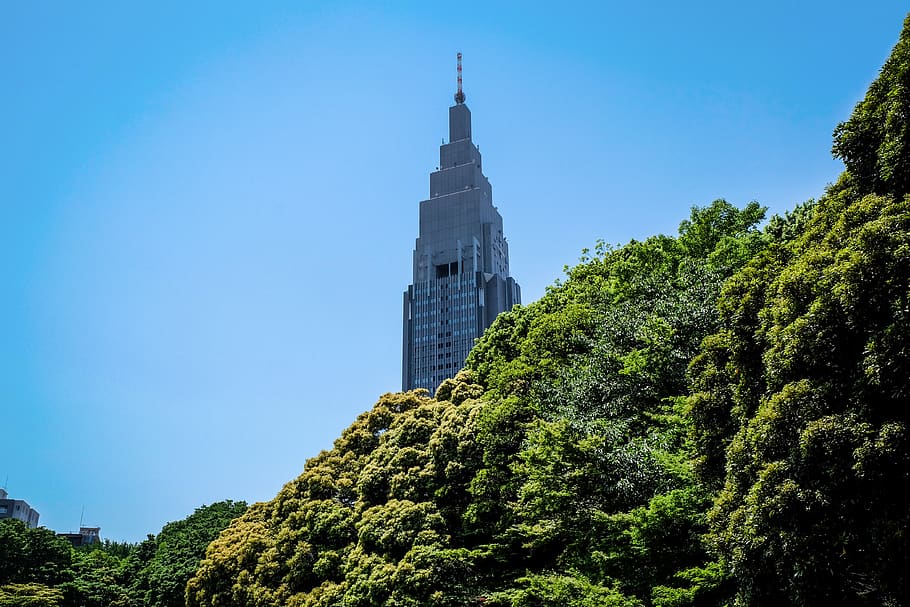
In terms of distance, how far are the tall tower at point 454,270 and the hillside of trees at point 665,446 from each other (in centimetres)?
5619

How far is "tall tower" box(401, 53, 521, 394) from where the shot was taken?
83.1m

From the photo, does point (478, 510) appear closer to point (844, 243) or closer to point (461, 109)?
point (844, 243)

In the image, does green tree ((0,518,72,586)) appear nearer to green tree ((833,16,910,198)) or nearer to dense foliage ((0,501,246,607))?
dense foliage ((0,501,246,607))

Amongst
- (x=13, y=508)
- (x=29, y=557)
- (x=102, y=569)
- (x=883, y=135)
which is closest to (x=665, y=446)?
(x=883, y=135)

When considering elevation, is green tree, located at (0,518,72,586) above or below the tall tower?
below

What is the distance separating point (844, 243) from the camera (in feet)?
33.5

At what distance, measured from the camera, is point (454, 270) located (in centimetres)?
8506

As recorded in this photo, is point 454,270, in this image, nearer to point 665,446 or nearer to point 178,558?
point 178,558

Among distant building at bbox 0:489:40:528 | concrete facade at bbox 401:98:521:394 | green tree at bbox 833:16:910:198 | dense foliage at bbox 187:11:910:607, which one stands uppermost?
concrete facade at bbox 401:98:521:394

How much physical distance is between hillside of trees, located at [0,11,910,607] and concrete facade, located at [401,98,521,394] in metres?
56.1

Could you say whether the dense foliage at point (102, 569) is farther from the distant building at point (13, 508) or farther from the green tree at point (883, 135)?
the distant building at point (13, 508)

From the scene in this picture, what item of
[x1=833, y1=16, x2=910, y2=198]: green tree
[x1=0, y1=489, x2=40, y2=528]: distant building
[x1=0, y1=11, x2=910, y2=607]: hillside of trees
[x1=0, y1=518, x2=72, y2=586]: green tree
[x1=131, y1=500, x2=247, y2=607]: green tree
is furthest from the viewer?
[x1=0, y1=489, x2=40, y2=528]: distant building

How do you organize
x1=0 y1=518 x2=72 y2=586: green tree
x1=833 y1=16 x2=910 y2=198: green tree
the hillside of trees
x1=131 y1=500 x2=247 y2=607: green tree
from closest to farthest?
the hillside of trees
x1=833 y1=16 x2=910 y2=198: green tree
x1=131 y1=500 x2=247 y2=607: green tree
x1=0 y1=518 x2=72 y2=586: green tree

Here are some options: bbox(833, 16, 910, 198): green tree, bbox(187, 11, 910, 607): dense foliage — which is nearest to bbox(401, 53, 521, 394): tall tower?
bbox(187, 11, 910, 607): dense foliage
